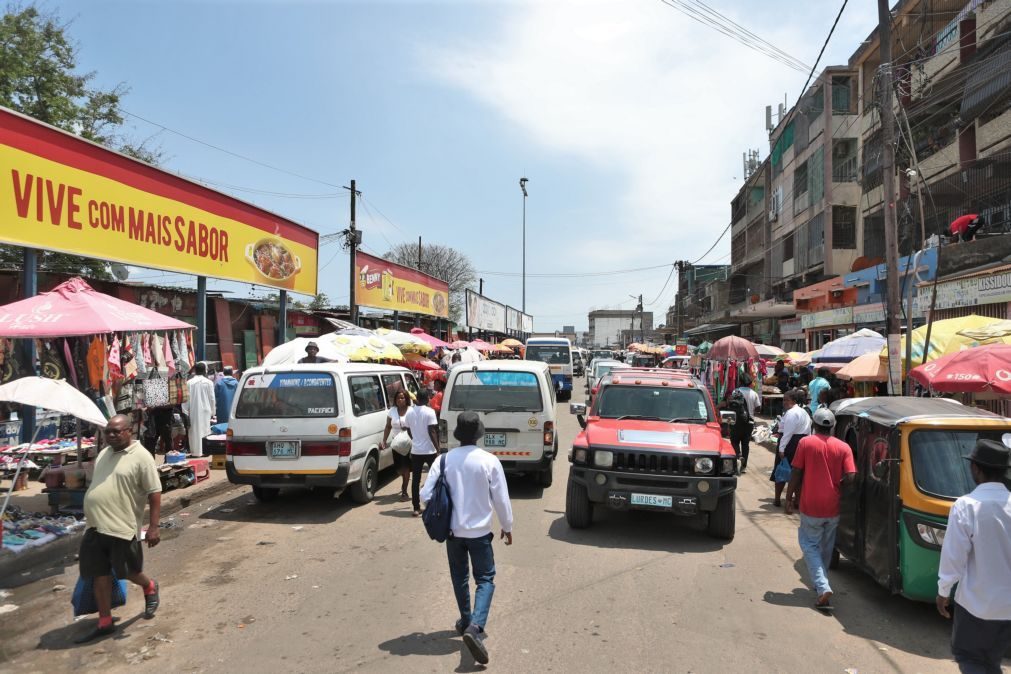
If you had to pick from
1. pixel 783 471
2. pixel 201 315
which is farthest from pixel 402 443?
pixel 201 315

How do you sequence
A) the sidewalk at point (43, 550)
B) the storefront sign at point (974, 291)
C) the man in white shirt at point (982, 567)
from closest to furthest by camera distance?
the man in white shirt at point (982, 567) < the sidewalk at point (43, 550) < the storefront sign at point (974, 291)

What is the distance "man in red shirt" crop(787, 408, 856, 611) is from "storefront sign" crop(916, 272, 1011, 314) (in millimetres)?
10834

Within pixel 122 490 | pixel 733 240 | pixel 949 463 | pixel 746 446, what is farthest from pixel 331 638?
pixel 733 240

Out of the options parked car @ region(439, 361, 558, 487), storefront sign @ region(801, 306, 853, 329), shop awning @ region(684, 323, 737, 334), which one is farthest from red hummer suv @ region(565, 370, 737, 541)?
shop awning @ region(684, 323, 737, 334)

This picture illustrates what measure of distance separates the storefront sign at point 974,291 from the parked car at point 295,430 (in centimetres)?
1269

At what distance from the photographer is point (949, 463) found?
5.08m

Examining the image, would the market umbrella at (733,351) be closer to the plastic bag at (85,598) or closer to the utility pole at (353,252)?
the utility pole at (353,252)

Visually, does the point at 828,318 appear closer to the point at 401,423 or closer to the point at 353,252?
the point at 353,252

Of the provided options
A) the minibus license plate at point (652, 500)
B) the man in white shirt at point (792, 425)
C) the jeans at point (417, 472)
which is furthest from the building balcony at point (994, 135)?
the jeans at point (417, 472)

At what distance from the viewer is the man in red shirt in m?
5.44

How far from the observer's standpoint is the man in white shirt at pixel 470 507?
442 cm

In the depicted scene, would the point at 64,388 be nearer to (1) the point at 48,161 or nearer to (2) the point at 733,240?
(1) the point at 48,161

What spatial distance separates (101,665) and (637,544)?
495 centimetres

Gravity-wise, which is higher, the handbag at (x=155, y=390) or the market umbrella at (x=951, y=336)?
the market umbrella at (x=951, y=336)
